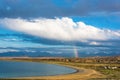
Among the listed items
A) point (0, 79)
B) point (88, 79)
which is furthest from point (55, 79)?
point (0, 79)

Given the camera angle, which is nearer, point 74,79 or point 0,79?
point 0,79

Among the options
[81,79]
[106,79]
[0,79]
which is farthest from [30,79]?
[106,79]

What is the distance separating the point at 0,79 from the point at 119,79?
3731 centimetres

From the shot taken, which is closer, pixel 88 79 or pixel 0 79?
pixel 0 79

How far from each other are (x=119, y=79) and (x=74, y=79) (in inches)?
565

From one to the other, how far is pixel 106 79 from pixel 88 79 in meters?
5.76

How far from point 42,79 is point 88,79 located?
15.0m

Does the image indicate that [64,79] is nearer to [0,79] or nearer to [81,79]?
[81,79]

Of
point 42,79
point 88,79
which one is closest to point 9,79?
point 42,79

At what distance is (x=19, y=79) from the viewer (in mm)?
95375

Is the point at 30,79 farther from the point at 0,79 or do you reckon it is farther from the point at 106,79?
the point at 106,79

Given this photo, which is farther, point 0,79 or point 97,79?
point 97,79

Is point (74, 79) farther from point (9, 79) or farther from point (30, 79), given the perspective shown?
point (9, 79)

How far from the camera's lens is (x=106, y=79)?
324 feet
